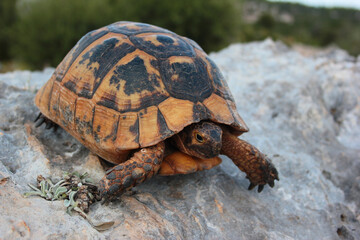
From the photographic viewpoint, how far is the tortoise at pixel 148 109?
85.4 inches

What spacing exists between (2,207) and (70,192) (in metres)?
0.45

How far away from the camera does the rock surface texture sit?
73.7 inches

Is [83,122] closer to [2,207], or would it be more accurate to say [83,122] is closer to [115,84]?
[115,84]

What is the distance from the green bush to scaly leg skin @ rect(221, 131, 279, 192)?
787 cm

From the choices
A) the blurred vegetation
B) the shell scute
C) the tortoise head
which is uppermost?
the shell scute

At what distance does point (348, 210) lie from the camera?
266 cm

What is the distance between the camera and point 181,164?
2.30 metres

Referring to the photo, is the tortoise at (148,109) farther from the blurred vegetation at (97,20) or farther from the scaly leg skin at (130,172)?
the blurred vegetation at (97,20)

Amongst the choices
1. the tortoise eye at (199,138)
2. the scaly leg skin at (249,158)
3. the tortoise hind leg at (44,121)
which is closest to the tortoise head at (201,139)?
the tortoise eye at (199,138)

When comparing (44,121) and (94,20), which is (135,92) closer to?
(44,121)

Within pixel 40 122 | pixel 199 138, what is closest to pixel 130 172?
pixel 199 138

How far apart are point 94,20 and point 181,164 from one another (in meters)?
8.63

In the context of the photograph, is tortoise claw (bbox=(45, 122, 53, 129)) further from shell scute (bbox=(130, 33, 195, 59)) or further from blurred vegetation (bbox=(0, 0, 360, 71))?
blurred vegetation (bbox=(0, 0, 360, 71))

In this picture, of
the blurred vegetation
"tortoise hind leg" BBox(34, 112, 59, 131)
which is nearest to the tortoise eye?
"tortoise hind leg" BBox(34, 112, 59, 131)
